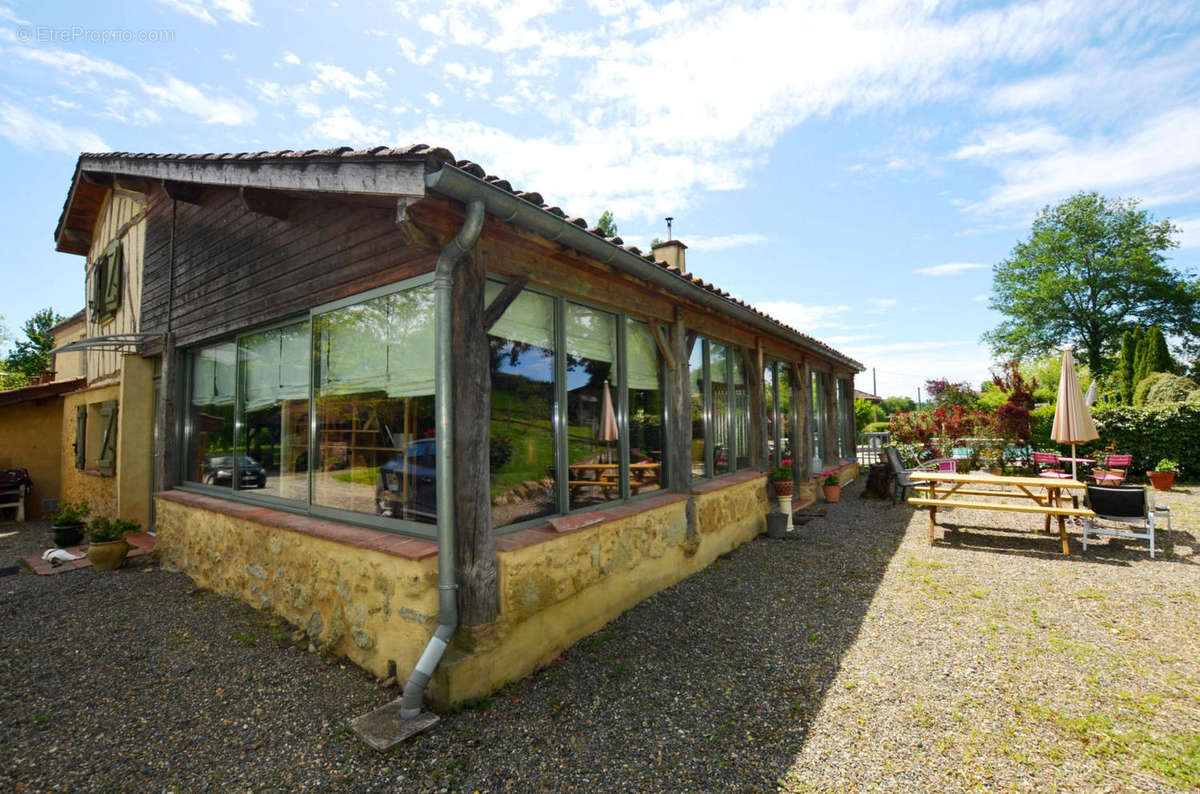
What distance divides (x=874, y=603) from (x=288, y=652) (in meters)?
4.78

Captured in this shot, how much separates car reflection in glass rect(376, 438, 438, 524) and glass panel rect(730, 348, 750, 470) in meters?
4.66

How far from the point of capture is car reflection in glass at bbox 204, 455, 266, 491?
479cm

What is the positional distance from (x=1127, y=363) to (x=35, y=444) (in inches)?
1386

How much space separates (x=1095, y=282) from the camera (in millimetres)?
27328

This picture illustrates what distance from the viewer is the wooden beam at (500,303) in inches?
124

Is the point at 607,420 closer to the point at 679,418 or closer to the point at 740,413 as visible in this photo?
the point at 679,418

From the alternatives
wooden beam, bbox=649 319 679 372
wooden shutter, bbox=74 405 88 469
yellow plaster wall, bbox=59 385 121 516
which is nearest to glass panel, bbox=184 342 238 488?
yellow plaster wall, bbox=59 385 121 516

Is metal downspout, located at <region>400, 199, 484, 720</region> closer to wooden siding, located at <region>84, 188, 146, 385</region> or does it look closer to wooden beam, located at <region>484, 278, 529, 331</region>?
wooden beam, located at <region>484, 278, 529, 331</region>

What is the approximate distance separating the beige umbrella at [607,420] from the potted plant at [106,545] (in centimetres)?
585

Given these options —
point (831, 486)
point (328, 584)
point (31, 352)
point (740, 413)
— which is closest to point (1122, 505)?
point (831, 486)

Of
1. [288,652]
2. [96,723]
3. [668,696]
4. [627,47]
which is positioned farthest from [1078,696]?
[627,47]

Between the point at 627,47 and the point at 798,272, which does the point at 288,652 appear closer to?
the point at 627,47

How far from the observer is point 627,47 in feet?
15.5

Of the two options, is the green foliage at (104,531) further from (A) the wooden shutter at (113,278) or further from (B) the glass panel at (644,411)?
(B) the glass panel at (644,411)
